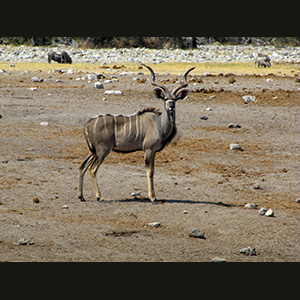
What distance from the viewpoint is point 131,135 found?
10633 millimetres

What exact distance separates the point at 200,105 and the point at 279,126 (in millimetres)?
3592

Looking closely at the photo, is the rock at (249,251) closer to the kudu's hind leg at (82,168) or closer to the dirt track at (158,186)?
the dirt track at (158,186)

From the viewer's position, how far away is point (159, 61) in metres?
39.7

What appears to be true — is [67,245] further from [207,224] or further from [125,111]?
[125,111]

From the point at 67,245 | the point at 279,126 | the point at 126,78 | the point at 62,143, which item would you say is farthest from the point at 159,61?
the point at 67,245

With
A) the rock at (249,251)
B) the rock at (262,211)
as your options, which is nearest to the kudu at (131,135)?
the rock at (262,211)

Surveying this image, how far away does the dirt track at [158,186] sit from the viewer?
8172 millimetres

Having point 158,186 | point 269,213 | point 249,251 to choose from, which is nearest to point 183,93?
point 158,186

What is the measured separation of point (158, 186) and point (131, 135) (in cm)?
156

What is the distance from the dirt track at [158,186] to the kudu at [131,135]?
394 millimetres

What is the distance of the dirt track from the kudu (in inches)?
15.5

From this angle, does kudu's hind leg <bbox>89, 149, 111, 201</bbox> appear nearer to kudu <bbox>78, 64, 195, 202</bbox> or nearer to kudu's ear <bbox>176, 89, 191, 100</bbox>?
kudu <bbox>78, 64, 195, 202</bbox>

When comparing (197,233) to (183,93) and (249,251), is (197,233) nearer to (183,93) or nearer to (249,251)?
(249,251)

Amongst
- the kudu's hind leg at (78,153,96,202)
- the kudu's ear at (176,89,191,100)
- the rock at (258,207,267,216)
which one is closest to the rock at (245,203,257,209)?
the rock at (258,207,267,216)
